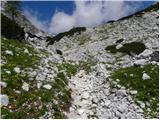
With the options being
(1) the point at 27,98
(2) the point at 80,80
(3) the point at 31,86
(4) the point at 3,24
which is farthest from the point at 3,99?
(4) the point at 3,24

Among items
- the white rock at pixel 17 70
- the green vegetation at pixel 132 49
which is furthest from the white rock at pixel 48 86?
the green vegetation at pixel 132 49

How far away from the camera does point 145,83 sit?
2103cm

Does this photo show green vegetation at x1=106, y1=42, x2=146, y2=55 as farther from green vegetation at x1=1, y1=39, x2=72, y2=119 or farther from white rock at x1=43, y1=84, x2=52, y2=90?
white rock at x1=43, y1=84, x2=52, y2=90

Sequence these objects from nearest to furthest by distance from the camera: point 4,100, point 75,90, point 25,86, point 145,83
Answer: point 4,100 → point 25,86 → point 145,83 → point 75,90

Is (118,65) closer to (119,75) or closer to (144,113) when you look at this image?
(119,75)

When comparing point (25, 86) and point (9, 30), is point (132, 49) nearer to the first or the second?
point (9, 30)

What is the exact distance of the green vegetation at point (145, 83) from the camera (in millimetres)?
18675

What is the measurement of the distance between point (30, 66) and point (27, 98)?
17.9ft

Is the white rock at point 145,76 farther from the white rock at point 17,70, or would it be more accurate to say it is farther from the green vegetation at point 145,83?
the white rock at point 17,70

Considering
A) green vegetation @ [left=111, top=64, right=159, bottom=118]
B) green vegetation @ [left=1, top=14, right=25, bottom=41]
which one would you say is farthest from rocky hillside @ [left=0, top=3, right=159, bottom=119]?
green vegetation @ [left=1, top=14, right=25, bottom=41]

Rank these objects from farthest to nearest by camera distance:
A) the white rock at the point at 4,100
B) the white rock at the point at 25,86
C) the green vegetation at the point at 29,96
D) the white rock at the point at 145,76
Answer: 1. the white rock at the point at 145,76
2. the white rock at the point at 25,86
3. the white rock at the point at 4,100
4. the green vegetation at the point at 29,96

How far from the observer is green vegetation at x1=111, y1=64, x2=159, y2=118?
18675mm

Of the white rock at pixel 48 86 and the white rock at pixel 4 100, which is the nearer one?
the white rock at pixel 4 100

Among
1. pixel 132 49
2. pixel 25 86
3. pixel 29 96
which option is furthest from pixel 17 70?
pixel 132 49
